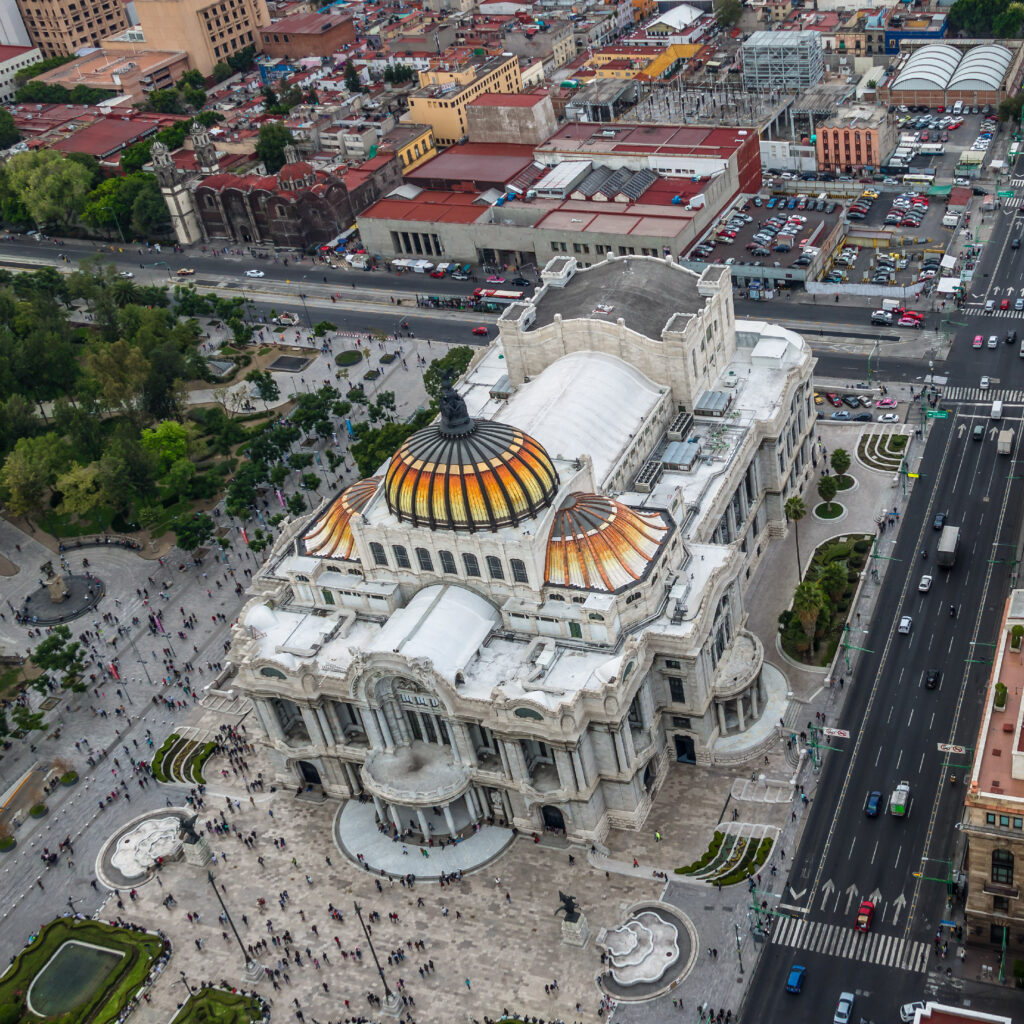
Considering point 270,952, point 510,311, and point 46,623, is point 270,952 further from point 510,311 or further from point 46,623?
point 510,311

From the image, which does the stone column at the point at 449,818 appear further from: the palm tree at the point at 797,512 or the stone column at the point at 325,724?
the palm tree at the point at 797,512

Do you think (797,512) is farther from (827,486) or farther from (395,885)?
(395,885)

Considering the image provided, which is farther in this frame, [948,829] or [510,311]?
[510,311]

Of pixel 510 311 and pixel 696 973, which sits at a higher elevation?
pixel 510 311

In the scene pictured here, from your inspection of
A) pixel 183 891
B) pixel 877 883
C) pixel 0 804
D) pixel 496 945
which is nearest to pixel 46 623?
pixel 0 804

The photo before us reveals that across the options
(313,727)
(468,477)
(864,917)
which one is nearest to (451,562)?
(468,477)

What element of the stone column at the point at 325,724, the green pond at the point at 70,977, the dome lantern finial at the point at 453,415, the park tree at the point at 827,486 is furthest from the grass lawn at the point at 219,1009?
the park tree at the point at 827,486

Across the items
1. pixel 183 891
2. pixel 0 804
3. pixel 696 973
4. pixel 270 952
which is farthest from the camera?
pixel 0 804
